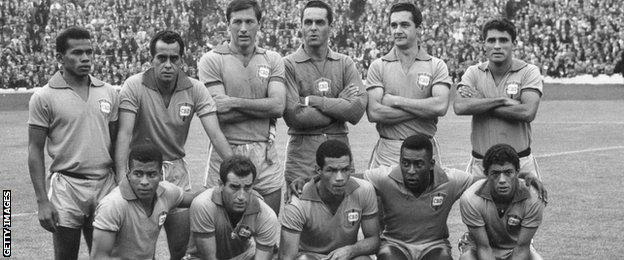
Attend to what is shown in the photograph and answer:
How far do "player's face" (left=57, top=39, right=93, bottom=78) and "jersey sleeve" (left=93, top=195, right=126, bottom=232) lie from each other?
47.5 inches

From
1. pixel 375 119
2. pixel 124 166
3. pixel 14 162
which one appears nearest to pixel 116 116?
pixel 124 166

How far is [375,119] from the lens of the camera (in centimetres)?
967

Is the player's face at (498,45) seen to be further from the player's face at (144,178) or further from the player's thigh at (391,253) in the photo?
the player's face at (144,178)

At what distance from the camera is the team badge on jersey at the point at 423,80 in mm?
9742

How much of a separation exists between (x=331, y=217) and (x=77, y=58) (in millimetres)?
2594

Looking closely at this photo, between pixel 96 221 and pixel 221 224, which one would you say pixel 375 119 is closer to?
pixel 221 224

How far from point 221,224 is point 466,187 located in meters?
2.34

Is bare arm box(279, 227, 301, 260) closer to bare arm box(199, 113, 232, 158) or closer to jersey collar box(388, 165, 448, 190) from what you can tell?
bare arm box(199, 113, 232, 158)

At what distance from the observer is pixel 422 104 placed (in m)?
9.52

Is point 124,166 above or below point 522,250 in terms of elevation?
above

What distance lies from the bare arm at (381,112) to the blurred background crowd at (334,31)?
3001 cm

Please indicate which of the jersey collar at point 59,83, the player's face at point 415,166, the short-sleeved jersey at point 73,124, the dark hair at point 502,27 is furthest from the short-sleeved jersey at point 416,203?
the jersey collar at point 59,83

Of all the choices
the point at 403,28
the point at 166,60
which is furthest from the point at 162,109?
the point at 403,28

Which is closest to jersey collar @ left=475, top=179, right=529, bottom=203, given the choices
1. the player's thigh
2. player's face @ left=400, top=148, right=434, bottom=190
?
player's face @ left=400, top=148, right=434, bottom=190
